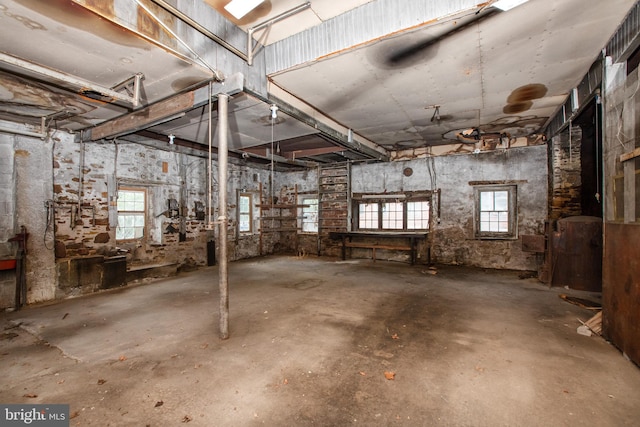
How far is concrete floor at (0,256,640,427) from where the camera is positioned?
1932mm

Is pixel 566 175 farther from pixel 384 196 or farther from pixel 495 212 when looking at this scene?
pixel 384 196

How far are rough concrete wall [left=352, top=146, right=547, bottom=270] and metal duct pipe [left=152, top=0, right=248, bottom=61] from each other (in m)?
5.80

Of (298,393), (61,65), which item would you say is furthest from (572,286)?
(61,65)

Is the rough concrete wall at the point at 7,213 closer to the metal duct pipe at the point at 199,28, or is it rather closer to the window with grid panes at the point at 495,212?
the metal duct pipe at the point at 199,28

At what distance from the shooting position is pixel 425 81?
3818 millimetres

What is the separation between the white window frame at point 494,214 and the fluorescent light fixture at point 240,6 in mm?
6513

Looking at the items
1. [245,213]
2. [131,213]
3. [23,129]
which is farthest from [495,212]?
[23,129]

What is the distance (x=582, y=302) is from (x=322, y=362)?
4165 millimetres

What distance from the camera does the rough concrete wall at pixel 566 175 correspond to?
5.40 m

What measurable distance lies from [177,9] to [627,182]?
4424 mm

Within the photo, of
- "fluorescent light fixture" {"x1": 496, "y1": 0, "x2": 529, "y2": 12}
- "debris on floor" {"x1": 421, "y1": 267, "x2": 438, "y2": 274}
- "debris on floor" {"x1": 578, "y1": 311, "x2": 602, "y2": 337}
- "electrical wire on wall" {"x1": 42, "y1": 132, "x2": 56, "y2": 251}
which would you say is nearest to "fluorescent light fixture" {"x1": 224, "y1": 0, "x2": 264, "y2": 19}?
"fluorescent light fixture" {"x1": 496, "y1": 0, "x2": 529, "y2": 12}

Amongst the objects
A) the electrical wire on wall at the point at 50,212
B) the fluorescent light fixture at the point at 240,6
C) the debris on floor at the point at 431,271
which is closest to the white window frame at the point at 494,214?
the debris on floor at the point at 431,271

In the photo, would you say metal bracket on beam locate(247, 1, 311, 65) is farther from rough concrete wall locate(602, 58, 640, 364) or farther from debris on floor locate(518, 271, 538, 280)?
debris on floor locate(518, 271, 538, 280)

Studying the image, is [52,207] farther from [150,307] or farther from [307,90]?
[307,90]
